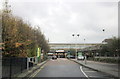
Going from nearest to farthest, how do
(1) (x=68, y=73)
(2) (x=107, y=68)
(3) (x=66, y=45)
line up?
(1) (x=68, y=73) → (2) (x=107, y=68) → (3) (x=66, y=45)

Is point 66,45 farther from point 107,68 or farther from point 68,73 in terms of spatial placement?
point 68,73

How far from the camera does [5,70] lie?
16.0m

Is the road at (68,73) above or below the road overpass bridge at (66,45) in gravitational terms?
below

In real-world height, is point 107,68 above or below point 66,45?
below

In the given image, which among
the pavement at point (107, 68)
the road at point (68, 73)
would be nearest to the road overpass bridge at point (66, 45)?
the pavement at point (107, 68)

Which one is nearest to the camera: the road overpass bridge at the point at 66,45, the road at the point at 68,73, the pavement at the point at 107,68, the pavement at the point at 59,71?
the road at the point at 68,73

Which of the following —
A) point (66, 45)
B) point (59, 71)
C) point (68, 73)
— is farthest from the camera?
point (66, 45)

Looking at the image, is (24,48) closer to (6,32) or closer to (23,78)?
(6,32)

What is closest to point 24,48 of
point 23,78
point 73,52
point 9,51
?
point 9,51

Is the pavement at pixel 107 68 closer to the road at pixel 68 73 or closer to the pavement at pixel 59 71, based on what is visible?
the road at pixel 68 73

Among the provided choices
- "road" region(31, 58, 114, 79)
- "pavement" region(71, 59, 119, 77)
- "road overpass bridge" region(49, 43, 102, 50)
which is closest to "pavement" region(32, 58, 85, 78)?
"road" region(31, 58, 114, 79)

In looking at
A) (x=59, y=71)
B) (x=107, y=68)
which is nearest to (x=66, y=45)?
(x=107, y=68)

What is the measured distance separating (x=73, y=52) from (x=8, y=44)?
11832 cm

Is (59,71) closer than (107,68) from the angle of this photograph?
Yes
